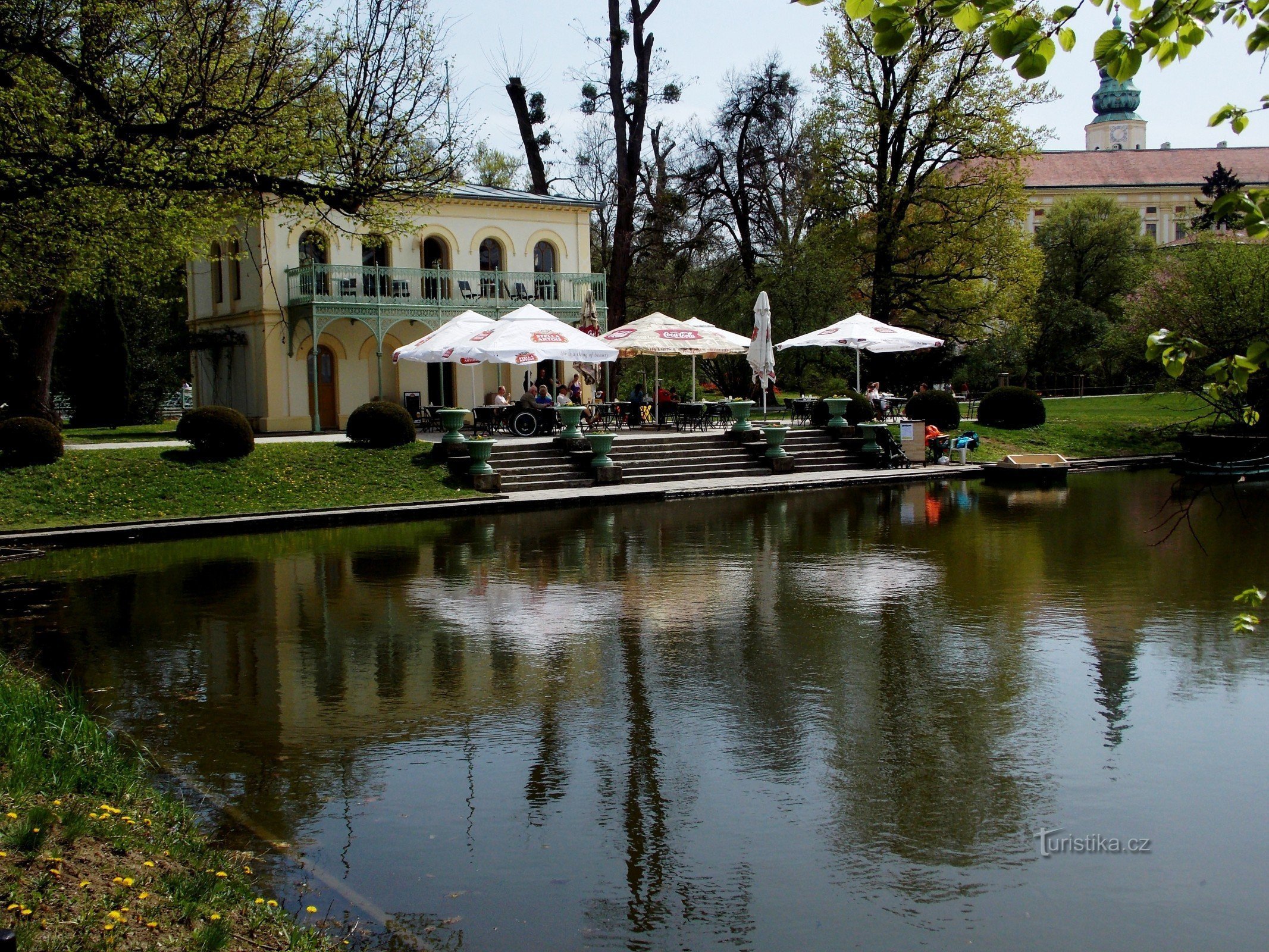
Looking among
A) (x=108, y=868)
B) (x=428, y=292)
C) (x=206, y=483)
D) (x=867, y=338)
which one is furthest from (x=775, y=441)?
(x=108, y=868)

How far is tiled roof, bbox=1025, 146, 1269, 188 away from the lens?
8700cm

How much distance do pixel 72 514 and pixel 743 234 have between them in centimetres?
3138

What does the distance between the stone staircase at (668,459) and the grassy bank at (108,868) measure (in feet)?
53.6

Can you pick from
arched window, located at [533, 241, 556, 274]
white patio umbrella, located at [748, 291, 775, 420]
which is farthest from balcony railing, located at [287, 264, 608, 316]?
white patio umbrella, located at [748, 291, 775, 420]

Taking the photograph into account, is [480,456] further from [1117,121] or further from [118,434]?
[1117,121]

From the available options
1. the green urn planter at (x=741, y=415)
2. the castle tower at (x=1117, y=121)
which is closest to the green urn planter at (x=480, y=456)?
the green urn planter at (x=741, y=415)

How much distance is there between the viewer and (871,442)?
87.1 ft

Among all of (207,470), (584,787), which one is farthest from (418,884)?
(207,470)

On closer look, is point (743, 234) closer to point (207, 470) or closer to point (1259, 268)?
point (1259, 268)

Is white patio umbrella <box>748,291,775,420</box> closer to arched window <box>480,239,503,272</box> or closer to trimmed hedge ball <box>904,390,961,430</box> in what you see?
trimmed hedge ball <box>904,390,961,430</box>

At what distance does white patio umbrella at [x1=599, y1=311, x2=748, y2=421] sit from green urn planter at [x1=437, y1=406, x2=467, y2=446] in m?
5.33

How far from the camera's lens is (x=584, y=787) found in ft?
19.6

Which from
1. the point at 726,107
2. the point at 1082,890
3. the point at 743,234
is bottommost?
the point at 1082,890

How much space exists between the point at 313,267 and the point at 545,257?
358 inches
